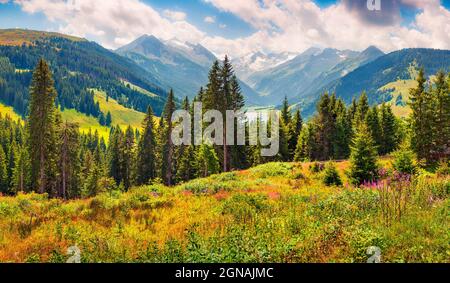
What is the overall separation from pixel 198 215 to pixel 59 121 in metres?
48.8

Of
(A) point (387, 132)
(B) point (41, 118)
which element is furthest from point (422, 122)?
(B) point (41, 118)

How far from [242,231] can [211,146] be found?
42.5 m

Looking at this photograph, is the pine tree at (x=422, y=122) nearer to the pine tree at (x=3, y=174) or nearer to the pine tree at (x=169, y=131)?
the pine tree at (x=169, y=131)

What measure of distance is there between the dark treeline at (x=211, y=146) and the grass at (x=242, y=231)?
1530 centimetres

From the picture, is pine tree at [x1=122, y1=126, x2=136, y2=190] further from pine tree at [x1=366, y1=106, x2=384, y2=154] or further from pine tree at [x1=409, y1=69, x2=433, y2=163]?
pine tree at [x1=409, y1=69, x2=433, y2=163]

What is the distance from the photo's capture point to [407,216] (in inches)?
354

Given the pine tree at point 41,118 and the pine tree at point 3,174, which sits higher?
the pine tree at point 41,118

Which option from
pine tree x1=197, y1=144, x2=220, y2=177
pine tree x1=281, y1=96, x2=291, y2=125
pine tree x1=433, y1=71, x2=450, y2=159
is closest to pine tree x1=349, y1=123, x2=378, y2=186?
pine tree x1=433, y1=71, x2=450, y2=159

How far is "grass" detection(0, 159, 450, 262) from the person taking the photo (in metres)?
7.28

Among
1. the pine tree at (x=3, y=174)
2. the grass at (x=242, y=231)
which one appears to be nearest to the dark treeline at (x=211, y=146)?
the pine tree at (x=3, y=174)

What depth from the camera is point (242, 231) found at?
29.8ft

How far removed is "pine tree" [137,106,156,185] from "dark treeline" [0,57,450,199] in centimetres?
20

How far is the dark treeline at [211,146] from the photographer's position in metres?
38.4
